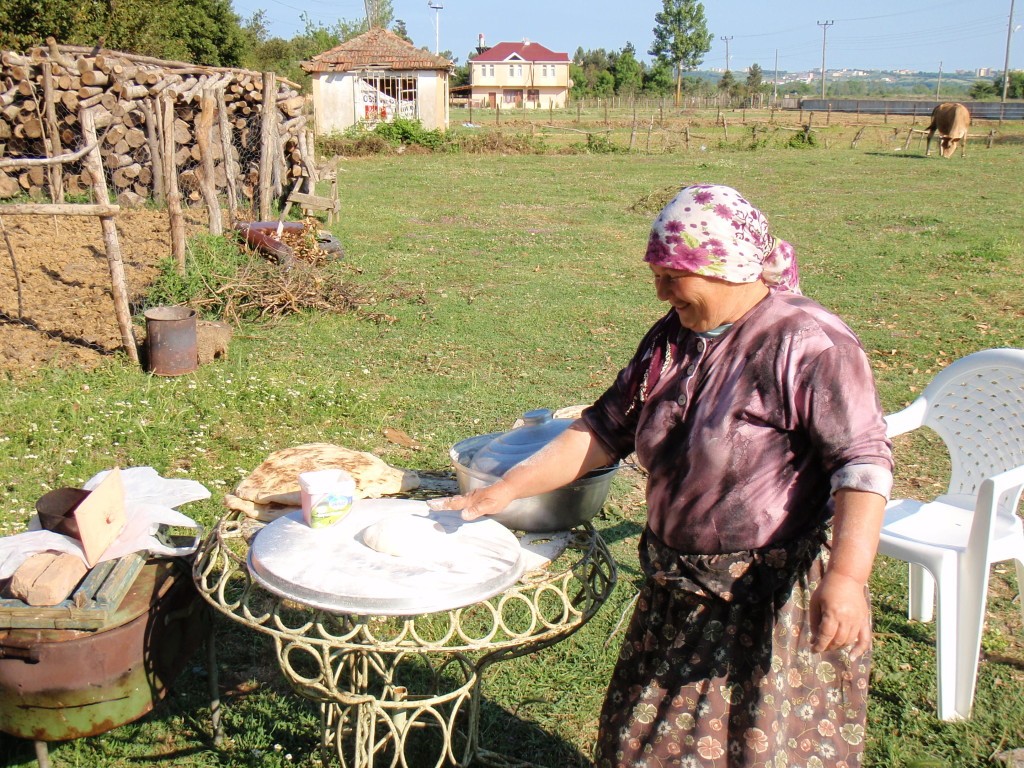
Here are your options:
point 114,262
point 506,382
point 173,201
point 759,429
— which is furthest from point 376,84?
point 759,429

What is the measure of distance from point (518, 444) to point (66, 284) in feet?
22.5

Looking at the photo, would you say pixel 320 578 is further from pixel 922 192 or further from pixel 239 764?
pixel 922 192

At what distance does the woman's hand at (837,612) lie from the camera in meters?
1.59

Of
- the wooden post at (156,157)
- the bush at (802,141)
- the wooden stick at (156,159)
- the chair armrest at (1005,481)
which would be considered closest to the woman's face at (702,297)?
the chair armrest at (1005,481)

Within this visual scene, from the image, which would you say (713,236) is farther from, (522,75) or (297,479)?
(522,75)

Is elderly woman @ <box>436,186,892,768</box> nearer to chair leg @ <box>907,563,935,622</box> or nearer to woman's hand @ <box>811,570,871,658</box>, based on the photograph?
woman's hand @ <box>811,570,871,658</box>

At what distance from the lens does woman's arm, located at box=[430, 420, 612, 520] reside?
Result: 2.11 meters

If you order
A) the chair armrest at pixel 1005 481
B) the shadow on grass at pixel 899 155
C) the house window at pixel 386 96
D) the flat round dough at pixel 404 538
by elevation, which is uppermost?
the house window at pixel 386 96

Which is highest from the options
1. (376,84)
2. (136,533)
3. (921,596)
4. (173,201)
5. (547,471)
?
(376,84)

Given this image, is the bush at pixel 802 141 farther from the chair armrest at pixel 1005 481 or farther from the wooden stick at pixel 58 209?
the chair armrest at pixel 1005 481

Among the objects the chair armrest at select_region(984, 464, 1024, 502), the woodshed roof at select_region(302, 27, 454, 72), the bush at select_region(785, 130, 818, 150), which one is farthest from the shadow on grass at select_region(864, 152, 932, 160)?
the chair armrest at select_region(984, 464, 1024, 502)

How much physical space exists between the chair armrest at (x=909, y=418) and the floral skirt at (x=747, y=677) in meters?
1.53

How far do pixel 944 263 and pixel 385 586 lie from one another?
9.72 m

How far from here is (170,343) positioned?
582cm
